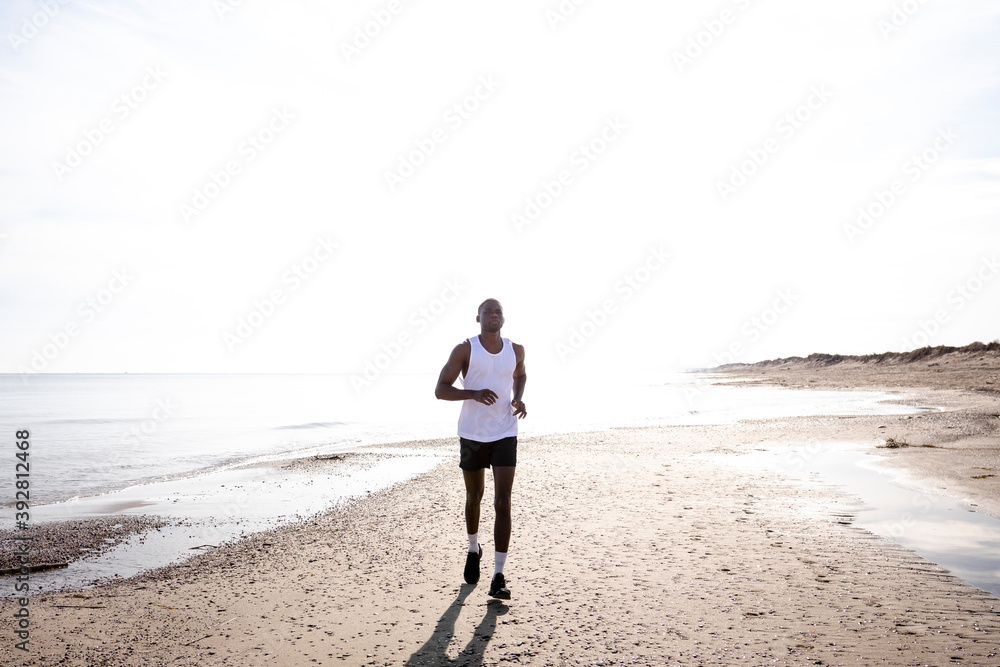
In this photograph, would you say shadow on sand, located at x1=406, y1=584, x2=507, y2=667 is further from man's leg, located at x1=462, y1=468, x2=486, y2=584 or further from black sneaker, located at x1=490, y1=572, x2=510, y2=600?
man's leg, located at x1=462, y1=468, x2=486, y2=584

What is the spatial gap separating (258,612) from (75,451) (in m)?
17.1

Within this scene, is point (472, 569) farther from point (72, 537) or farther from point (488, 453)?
point (72, 537)

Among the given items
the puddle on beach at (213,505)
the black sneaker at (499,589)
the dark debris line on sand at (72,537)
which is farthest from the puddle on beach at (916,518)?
the dark debris line on sand at (72,537)

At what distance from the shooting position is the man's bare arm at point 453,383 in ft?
17.2

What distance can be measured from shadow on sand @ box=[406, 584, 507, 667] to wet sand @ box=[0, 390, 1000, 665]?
16 millimetres

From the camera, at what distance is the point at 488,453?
215 inches

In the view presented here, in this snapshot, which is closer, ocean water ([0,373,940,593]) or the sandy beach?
the sandy beach

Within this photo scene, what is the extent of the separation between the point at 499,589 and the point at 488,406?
150 cm

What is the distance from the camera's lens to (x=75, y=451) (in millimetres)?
18297

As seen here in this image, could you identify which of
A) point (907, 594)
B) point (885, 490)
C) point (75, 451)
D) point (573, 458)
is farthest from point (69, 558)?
point (75, 451)

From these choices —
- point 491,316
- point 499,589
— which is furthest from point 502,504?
point 491,316

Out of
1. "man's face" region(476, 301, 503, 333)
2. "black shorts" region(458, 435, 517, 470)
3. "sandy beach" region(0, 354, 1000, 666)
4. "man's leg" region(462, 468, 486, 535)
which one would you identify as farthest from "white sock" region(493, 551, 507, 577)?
"man's face" region(476, 301, 503, 333)

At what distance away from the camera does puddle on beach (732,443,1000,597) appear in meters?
5.89

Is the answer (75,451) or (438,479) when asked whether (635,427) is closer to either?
(438,479)
